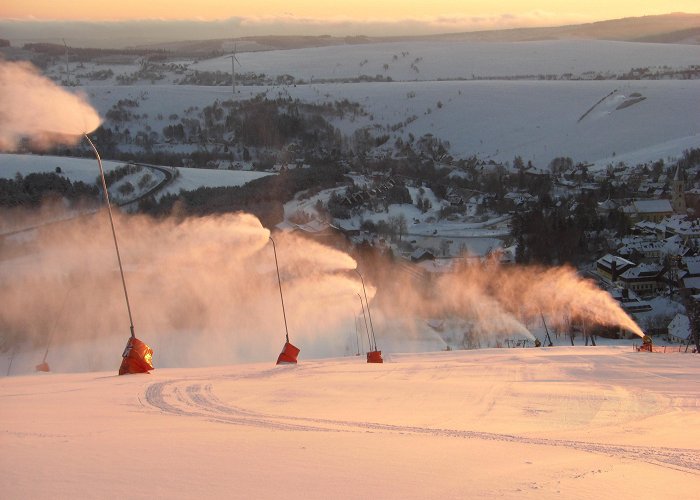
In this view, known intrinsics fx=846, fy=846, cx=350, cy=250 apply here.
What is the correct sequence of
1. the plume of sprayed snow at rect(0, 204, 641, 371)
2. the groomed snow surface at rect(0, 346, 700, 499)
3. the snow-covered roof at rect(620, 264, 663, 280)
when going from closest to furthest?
the groomed snow surface at rect(0, 346, 700, 499) → the plume of sprayed snow at rect(0, 204, 641, 371) → the snow-covered roof at rect(620, 264, 663, 280)

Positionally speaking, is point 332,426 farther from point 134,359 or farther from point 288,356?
point 288,356

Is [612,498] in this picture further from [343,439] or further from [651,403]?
[651,403]

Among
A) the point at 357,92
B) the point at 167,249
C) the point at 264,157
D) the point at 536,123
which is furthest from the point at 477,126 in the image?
the point at 167,249

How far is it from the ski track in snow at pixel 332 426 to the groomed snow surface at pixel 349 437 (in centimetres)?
2

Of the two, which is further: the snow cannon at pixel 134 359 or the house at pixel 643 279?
the house at pixel 643 279

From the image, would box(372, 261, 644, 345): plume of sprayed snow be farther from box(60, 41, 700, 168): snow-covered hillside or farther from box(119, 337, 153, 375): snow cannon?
box(60, 41, 700, 168): snow-covered hillside

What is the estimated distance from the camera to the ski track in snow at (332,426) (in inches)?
226

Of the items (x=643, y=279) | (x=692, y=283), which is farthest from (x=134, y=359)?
(x=692, y=283)

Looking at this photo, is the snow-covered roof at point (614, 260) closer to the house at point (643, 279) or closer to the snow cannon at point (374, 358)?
the house at point (643, 279)

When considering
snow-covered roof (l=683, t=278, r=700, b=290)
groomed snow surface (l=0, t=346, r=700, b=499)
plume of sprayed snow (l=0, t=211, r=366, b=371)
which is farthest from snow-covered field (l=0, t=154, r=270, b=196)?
groomed snow surface (l=0, t=346, r=700, b=499)

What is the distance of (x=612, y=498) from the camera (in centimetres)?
453

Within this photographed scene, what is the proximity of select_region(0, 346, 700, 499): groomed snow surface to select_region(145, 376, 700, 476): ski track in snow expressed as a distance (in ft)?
0.06

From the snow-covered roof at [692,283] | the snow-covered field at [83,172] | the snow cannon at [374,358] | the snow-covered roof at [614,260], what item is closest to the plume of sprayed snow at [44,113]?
the snow cannon at [374,358]

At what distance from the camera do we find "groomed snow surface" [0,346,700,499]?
4648mm
